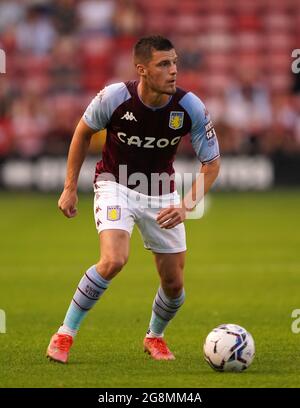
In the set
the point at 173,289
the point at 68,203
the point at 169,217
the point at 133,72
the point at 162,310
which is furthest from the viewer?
the point at 133,72

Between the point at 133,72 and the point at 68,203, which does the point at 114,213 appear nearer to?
the point at 68,203

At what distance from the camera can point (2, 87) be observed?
26578 millimetres

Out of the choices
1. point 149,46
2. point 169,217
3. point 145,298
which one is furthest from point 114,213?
point 145,298

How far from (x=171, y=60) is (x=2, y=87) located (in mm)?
19248

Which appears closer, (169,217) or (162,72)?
(169,217)

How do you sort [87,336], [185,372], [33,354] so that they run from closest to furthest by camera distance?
1. [185,372]
2. [33,354]
3. [87,336]

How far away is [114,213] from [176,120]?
2.58 ft

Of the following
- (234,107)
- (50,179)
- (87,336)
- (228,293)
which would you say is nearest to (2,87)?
(50,179)

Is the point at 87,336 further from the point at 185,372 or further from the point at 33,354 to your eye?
the point at 185,372

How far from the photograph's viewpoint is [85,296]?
306 inches

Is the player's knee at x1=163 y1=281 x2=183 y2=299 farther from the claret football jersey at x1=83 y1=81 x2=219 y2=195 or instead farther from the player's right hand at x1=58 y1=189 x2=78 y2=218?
the player's right hand at x1=58 y1=189 x2=78 y2=218

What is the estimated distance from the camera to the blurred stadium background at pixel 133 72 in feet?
78.3

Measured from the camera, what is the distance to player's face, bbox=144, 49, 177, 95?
7688 mm
